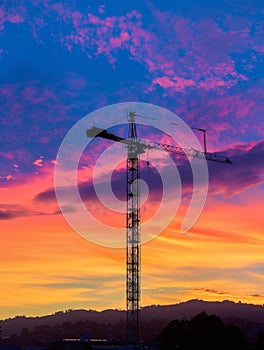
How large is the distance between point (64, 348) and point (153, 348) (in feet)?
83.6

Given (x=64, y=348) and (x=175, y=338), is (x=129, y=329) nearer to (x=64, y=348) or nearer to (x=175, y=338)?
(x=175, y=338)

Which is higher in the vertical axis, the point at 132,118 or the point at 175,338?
the point at 132,118

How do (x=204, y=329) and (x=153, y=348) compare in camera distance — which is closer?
(x=204, y=329)

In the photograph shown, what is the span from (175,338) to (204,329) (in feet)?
53.7

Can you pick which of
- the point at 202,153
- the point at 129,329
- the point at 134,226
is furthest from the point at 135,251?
the point at 202,153

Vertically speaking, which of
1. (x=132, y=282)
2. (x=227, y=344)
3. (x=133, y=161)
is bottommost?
(x=227, y=344)

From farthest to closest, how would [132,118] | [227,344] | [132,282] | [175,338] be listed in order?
[132,118] → [175,338] → [132,282] → [227,344]

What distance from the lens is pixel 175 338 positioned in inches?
4862

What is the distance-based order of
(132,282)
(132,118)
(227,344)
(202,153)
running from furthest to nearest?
(202,153), (132,118), (132,282), (227,344)

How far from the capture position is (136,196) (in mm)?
121062

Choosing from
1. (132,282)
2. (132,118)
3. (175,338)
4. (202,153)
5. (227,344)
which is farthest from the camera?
(202,153)

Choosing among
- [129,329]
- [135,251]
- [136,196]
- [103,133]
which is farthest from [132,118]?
[129,329]

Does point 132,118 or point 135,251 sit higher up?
point 132,118

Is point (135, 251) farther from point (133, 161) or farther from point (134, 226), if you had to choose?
point (133, 161)
